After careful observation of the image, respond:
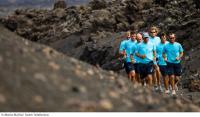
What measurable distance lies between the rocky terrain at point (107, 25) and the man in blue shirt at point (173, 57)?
4925 mm

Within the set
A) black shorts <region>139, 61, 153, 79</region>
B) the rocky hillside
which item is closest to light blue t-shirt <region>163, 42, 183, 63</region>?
black shorts <region>139, 61, 153, 79</region>

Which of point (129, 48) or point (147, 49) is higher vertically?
point (147, 49)

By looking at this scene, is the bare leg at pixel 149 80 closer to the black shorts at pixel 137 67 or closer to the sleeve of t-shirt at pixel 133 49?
the black shorts at pixel 137 67

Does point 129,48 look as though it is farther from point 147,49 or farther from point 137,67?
point 147,49

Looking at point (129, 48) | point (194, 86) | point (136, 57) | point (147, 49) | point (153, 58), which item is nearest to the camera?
point (147, 49)

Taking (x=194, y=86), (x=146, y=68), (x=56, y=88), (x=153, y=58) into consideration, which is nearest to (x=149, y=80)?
(x=146, y=68)

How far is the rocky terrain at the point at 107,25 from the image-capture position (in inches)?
1586

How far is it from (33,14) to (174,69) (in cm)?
7183

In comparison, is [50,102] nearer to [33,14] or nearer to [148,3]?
[148,3]

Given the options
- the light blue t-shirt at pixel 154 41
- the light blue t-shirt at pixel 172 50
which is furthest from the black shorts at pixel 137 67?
the light blue t-shirt at pixel 172 50

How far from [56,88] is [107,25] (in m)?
53.2

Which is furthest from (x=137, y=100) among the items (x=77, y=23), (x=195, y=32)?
(x=77, y=23)

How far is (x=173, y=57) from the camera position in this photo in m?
20.5

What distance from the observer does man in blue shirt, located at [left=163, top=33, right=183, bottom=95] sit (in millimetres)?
20234
